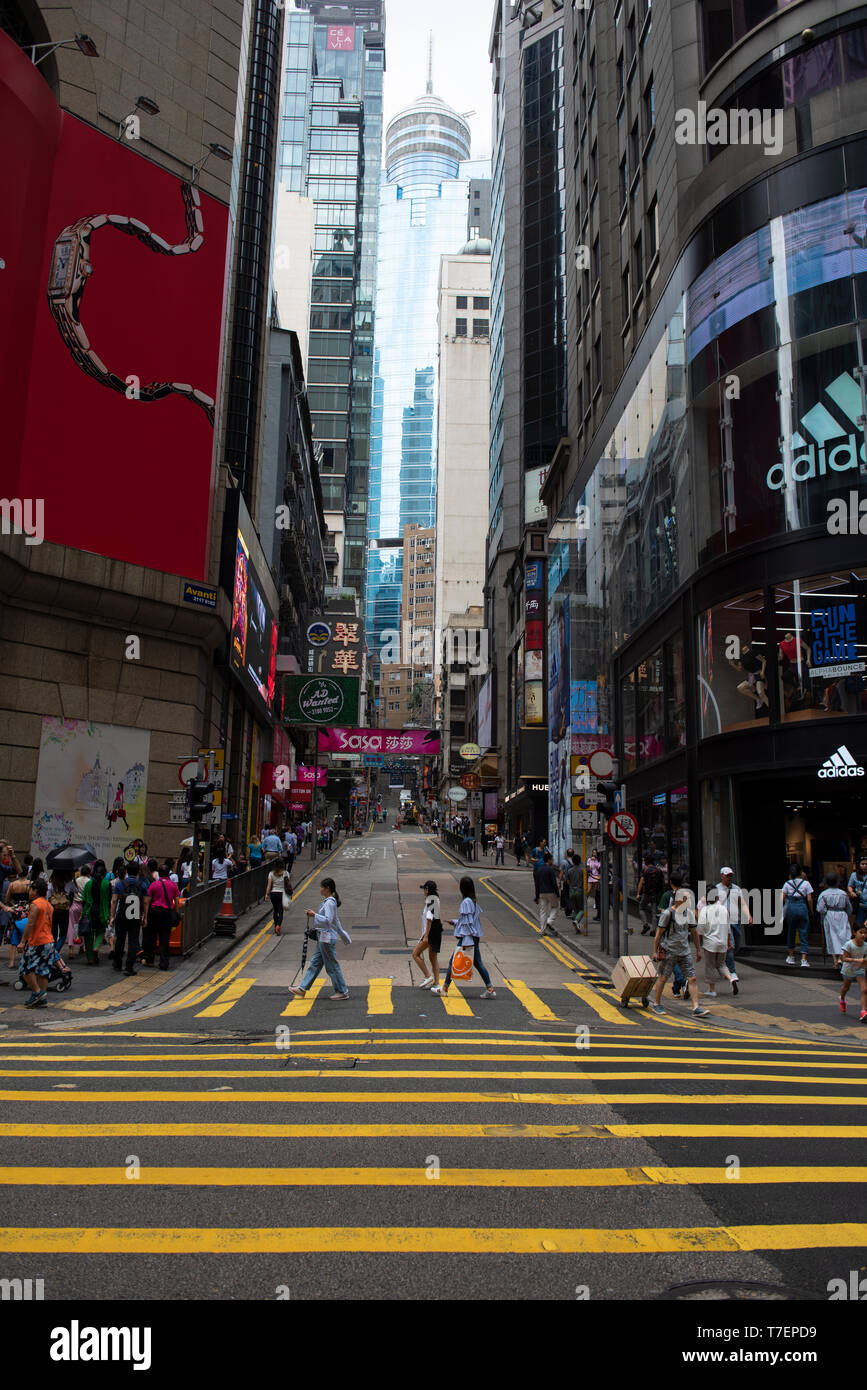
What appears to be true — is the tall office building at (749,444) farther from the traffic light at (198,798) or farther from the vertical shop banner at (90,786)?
the vertical shop banner at (90,786)

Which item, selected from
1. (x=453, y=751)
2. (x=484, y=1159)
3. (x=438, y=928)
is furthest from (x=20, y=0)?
(x=453, y=751)

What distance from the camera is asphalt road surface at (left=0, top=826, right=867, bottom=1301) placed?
16.1 ft

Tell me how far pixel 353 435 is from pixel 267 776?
141277mm

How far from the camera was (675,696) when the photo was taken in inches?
982

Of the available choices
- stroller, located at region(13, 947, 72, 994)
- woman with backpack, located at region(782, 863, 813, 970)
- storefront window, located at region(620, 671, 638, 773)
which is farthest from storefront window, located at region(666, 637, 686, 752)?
stroller, located at region(13, 947, 72, 994)

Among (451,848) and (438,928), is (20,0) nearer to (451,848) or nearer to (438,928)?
(438,928)

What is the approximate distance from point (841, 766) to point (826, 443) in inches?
255

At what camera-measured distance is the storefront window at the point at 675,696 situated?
79.2ft

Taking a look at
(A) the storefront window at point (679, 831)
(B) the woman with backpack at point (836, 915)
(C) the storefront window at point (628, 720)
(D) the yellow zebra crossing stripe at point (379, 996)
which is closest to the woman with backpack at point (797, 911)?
(B) the woman with backpack at point (836, 915)

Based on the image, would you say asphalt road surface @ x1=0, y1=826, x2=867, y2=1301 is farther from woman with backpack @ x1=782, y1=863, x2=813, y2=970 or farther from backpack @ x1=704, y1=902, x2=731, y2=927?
woman with backpack @ x1=782, y1=863, x2=813, y2=970

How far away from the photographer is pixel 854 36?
2033 cm

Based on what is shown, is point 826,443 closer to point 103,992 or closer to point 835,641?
point 835,641

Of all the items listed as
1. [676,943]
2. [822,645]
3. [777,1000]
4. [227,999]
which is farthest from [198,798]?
[822,645]

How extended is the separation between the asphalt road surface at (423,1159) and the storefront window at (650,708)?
590 inches
